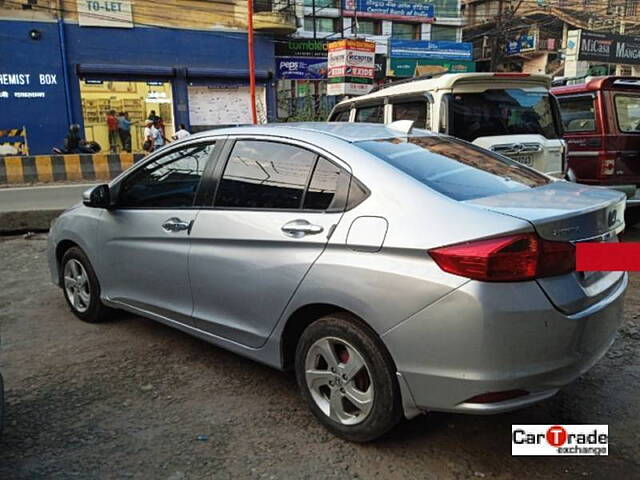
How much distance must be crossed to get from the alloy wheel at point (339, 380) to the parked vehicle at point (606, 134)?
17.8 ft

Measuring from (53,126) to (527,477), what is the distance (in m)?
21.2

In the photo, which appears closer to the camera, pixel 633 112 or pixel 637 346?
pixel 637 346

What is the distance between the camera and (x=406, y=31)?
3628 centimetres

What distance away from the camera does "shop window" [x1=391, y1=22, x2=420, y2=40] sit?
3588cm

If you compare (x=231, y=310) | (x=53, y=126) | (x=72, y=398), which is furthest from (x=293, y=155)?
(x=53, y=126)

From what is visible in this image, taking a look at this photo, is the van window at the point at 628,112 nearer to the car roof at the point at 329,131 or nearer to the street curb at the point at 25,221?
the car roof at the point at 329,131

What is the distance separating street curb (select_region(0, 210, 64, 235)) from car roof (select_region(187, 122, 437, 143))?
216 inches

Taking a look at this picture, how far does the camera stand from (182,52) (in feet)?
72.4

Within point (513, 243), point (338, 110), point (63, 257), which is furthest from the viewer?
point (338, 110)

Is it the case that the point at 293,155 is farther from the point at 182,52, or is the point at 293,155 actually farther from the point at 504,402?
the point at 182,52

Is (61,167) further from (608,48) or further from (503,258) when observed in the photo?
(608,48)

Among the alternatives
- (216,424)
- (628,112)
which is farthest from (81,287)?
(628,112)

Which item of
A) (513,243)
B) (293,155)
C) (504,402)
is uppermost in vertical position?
(293,155)

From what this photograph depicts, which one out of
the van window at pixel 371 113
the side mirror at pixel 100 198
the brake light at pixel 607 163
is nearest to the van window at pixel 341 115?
the van window at pixel 371 113
